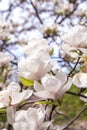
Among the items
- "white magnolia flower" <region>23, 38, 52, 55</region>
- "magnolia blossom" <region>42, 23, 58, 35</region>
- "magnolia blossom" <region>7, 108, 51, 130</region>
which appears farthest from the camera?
"magnolia blossom" <region>42, 23, 58, 35</region>

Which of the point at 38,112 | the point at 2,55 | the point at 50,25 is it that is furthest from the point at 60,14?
the point at 38,112

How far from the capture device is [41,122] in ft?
2.57

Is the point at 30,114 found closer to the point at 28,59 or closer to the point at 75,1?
the point at 28,59

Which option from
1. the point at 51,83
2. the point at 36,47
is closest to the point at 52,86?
the point at 51,83

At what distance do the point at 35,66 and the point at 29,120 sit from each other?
0.12 meters

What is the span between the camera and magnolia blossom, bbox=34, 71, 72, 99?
78cm

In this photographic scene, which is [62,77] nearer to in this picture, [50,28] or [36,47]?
[36,47]

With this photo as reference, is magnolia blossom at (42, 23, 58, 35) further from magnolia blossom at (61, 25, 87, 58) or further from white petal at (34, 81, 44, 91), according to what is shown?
white petal at (34, 81, 44, 91)

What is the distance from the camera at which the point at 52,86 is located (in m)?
0.79

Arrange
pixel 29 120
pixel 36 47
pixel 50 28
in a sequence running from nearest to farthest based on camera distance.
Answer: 1. pixel 29 120
2. pixel 36 47
3. pixel 50 28

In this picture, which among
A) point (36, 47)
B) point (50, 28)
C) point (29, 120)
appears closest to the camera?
point (29, 120)

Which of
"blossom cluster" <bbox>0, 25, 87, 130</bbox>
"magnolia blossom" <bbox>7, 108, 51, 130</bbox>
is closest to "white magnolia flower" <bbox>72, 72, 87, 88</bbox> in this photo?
"blossom cluster" <bbox>0, 25, 87, 130</bbox>

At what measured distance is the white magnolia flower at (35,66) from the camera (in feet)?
2.61

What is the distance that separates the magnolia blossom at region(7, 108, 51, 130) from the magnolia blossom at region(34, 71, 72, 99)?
0.04 m
